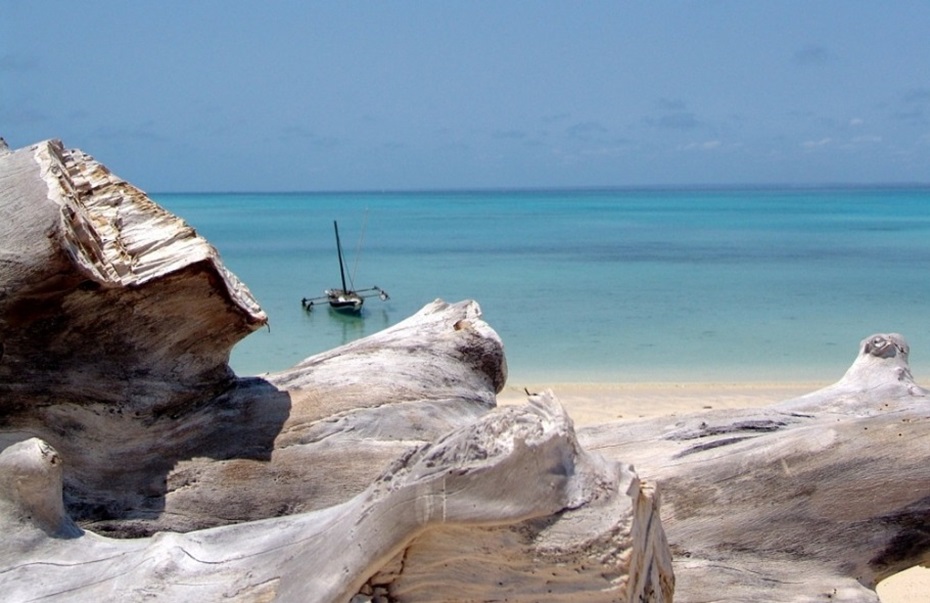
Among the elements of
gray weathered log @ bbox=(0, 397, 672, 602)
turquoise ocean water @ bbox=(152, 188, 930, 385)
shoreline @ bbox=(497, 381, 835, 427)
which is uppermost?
gray weathered log @ bbox=(0, 397, 672, 602)

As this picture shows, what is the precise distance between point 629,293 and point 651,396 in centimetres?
1351

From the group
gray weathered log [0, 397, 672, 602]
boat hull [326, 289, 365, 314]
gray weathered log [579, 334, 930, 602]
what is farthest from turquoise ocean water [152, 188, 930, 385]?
gray weathered log [0, 397, 672, 602]

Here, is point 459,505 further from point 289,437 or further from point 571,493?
point 289,437

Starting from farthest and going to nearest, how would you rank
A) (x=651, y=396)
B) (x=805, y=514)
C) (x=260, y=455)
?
(x=651, y=396), (x=260, y=455), (x=805, y=514)

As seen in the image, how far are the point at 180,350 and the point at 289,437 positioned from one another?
0.43 metres

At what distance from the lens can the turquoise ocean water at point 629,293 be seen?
46.6 feet

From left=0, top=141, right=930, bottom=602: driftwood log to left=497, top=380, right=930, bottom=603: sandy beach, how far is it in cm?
545

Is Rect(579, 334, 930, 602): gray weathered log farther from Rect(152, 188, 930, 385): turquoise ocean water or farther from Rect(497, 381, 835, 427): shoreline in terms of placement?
Rect(152, 188, 930, 385): turquoise ocean water

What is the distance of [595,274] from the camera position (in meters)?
28.9

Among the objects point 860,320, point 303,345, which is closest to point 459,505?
point 303,345

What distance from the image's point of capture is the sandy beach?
955 cm

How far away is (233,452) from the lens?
110 inches

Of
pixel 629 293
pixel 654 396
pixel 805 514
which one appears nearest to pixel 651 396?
pixel 654 396

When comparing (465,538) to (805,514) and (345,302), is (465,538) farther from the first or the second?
(345,302)
